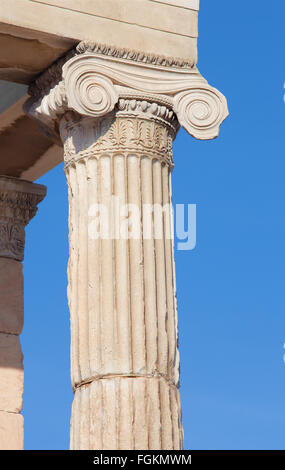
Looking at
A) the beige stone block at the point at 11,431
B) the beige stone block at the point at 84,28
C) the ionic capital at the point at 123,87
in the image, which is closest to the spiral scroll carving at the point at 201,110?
the ionic capital at the point at 123,87

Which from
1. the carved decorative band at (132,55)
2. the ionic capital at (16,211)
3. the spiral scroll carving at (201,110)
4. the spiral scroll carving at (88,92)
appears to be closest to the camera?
the spiral scroll carving at (88,92)

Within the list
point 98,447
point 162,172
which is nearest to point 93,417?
point 98,447

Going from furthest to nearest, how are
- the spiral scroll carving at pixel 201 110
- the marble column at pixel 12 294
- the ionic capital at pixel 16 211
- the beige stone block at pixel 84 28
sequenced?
the ionic capital at pixel 16 211 → the marble column at pixel 12 294 → the spiral scroll carving at pixel 201 110 → the beige stone block at pixel 84 28

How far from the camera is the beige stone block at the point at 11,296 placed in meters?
28.2

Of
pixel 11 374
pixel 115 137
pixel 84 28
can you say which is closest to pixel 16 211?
pixel 11 374

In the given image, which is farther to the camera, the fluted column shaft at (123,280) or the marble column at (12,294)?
the marble column at (12,294)

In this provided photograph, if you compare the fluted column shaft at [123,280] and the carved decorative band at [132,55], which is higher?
the carved decorative band at [132,55]

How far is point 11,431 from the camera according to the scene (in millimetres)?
27188

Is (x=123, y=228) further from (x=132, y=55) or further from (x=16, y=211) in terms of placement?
(x=16, y=211)

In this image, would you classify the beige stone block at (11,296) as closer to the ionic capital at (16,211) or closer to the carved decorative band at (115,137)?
the ionic capital at (16,211)

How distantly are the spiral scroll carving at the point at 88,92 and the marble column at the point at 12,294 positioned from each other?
6.81 meters

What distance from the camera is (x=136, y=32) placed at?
74.1ft

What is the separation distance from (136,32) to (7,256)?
26.1 ft

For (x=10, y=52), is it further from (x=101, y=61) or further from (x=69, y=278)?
(x=69, y=278)
